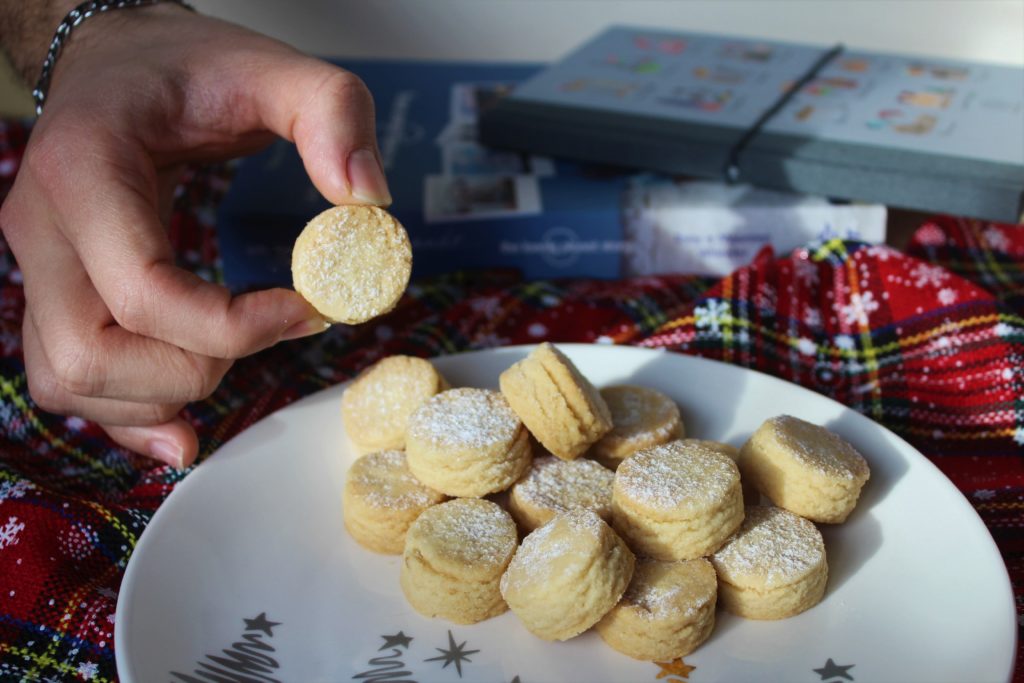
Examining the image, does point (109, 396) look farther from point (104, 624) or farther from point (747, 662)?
point (747, 662)

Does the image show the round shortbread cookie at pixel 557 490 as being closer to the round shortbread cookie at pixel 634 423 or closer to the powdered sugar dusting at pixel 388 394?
the round shortbread cookie at pixel 634 423

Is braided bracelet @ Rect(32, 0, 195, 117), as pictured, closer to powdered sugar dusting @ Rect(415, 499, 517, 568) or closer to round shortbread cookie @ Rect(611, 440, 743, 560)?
powdered sugar dusting @ Rect(415, 499, 517, 568)

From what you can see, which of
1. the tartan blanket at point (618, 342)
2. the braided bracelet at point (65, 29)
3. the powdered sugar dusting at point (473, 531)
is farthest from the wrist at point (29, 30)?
the powdered sugar dusting at point (473, 531)

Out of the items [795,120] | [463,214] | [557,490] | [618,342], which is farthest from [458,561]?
[795,120]

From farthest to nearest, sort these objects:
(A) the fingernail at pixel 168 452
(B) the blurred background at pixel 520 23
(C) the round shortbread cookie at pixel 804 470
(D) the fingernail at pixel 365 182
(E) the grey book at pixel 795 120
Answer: (B) the blurred background at pixel 520 23, (E) the grey book at pixel 795 120, (A) the fingernail at pixel 168 452, (D) the fingernail at pixel 365 182, (C) the round shortbread cookie at pixel 804 470

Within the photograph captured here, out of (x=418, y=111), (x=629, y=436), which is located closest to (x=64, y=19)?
(x=418, y=111)

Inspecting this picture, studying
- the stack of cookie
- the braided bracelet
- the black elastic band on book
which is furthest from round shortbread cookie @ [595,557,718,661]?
the braided bracelet
